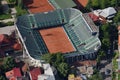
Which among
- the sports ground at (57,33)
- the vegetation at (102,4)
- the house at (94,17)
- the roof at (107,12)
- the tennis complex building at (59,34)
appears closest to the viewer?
the tennis complex building at (59,34)

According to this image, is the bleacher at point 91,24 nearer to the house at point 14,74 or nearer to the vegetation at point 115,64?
→ the vegetation at point 115,64

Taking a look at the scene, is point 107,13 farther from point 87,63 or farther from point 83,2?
point 87,63

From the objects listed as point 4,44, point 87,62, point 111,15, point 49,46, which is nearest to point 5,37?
point 4,44

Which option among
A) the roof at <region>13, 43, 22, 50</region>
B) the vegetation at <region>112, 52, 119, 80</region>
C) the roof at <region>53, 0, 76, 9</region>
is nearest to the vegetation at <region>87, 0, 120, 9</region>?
the roof at <region>53, 0, 76, 9</region>

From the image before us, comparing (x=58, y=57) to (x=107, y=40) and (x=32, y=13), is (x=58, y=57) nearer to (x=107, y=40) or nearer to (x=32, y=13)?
(x=107, y=40)

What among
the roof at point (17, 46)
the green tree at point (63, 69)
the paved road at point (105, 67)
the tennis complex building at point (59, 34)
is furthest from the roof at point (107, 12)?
the green tree at point (63, 69)

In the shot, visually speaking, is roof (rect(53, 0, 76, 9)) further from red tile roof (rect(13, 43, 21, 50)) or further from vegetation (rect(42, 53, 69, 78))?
vegetation (rect(42, 53, 69, 78))
